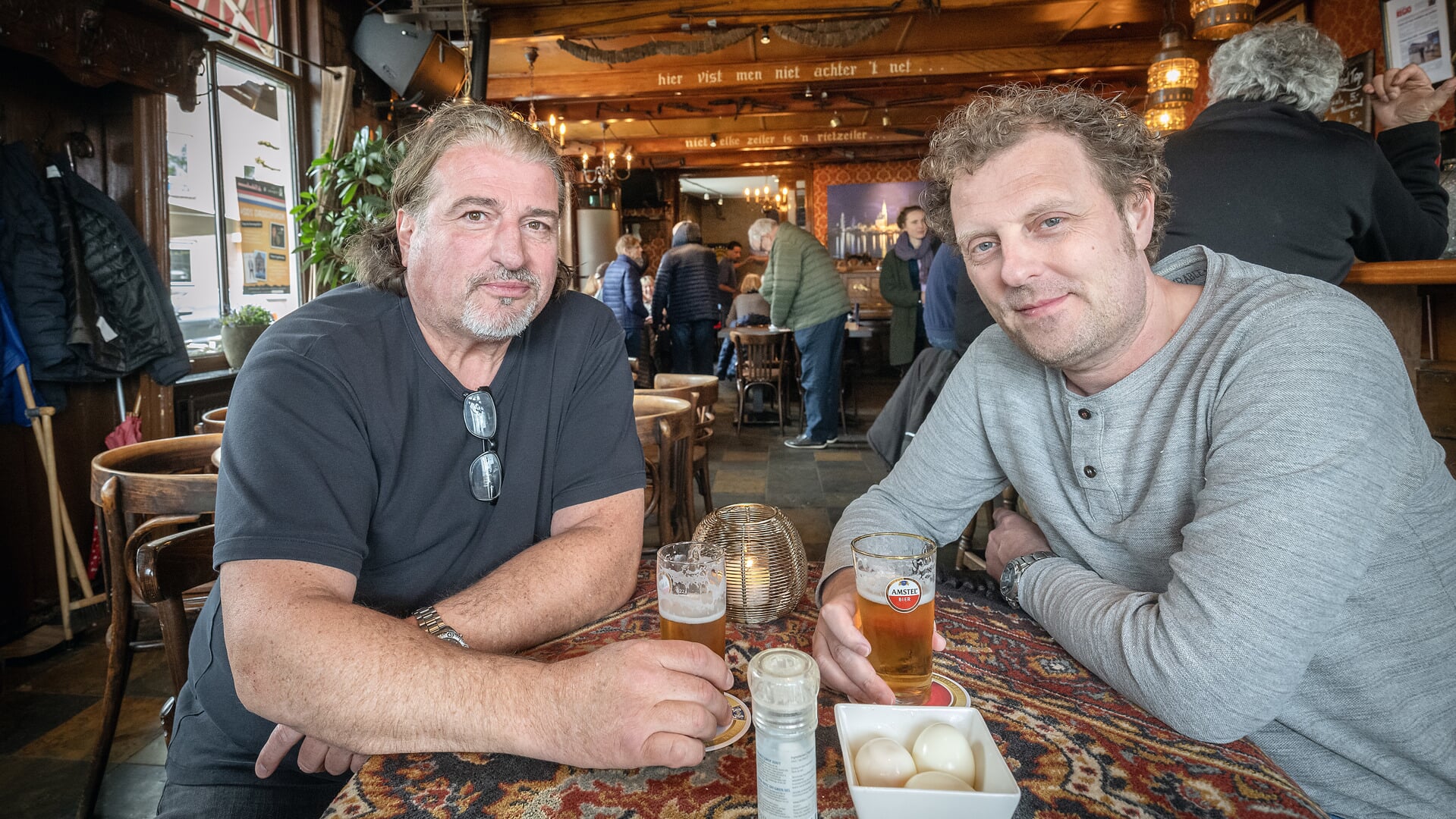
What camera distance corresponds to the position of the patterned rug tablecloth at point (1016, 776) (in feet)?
2.26

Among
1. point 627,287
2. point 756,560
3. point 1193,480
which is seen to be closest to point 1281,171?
point 1193,480

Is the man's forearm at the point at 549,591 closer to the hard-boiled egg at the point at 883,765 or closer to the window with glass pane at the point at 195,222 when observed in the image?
the hard-boiled egg at the point at 883,765

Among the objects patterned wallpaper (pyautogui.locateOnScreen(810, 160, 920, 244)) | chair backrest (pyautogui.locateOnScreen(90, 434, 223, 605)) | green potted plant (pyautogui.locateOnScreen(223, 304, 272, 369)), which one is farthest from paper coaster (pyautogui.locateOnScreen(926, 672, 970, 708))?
patterned wallpaper (pyautogui.locateOnScreen(810, 160, 920, 244))

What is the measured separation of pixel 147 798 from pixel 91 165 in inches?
109

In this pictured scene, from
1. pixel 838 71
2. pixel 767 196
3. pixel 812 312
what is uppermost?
pixel 838 71

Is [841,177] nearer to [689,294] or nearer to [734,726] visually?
[689,294]

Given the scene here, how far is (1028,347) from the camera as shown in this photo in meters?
1.15

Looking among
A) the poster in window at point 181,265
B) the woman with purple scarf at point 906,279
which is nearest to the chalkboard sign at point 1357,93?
the woman with purple scarf at point 906,279

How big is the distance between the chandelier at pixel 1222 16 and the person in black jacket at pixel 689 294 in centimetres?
435

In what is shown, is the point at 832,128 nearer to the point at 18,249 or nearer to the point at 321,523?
the point at 18,249

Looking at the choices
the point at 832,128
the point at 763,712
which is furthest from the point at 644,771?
the point at 832,128

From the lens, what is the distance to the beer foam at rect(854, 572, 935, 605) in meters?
0.84

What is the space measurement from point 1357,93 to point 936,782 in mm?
6521

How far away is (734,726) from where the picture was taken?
0.82 meters
